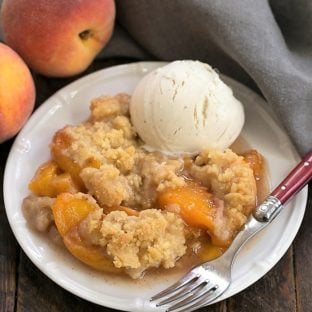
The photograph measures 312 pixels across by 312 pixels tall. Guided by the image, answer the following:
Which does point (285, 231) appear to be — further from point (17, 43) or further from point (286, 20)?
point (17, 43)

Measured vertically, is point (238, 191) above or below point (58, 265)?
above

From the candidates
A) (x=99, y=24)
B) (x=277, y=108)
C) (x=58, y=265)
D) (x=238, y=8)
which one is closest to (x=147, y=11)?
(x=99, y=24)

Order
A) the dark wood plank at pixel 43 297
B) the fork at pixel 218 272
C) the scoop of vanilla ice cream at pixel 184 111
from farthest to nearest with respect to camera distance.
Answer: the scoop of vanilla ice cream at pixel 184 111, the dark wood plank at pixel 43 297, the fork at pixel 218 272

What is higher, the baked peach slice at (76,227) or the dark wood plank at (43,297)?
the baked peach slice at (76,227)

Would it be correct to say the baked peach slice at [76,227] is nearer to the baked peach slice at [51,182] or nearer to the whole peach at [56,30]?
the baked peach slice at [51,182]

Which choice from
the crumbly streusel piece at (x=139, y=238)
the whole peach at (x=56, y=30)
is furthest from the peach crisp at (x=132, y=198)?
the whole peach at (x=56, y=30)

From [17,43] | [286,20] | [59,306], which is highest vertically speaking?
[286,20]

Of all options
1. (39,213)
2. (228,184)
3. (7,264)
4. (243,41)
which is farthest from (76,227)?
(243,41)
